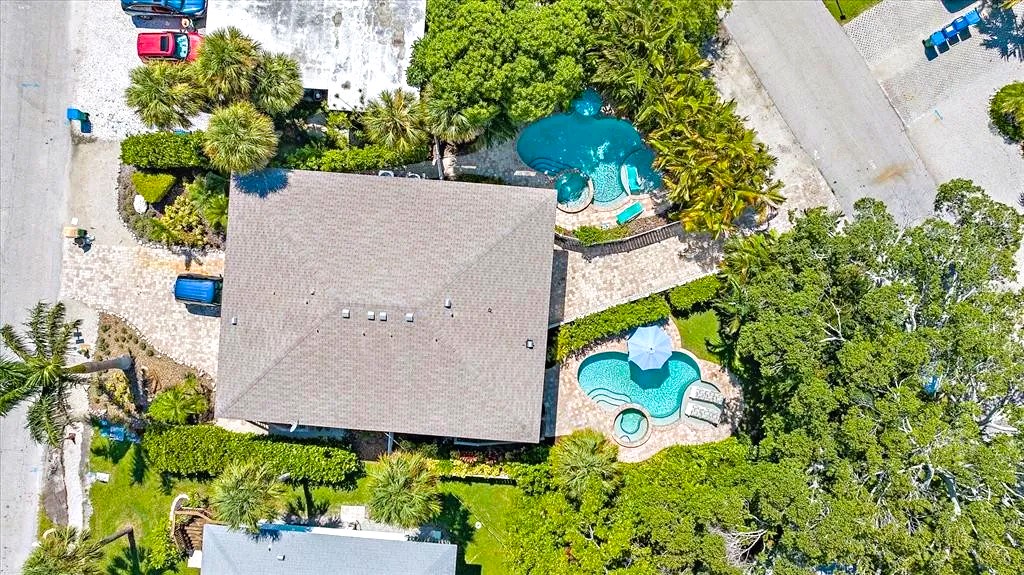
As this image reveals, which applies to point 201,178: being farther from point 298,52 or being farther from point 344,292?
point 344,292

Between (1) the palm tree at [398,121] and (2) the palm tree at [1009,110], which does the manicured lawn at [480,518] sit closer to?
(1) the palm tree at [398,121]

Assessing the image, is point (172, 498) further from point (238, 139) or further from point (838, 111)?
point (838, 111)

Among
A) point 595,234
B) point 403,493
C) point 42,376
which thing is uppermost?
point 595,234

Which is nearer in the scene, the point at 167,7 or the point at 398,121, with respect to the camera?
the point at 398,121

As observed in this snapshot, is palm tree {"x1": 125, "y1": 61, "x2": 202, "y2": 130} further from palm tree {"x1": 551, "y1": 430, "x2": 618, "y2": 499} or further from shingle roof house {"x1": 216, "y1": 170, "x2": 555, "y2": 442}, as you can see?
palm tree {"x1": 551, "y1": 430, "x2": 618, "y2": 499}

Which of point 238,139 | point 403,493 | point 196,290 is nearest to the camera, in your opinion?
point 238,139

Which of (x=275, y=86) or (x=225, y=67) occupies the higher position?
(x=225, y=67)

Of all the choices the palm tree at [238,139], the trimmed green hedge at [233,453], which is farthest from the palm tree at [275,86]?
the trimmed green hedge at [233,453]

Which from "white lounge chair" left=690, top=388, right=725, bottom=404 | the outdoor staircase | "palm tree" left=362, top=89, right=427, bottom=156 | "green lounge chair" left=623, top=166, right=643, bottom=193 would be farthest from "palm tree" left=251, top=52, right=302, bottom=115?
"white lounge chair" left=690, top=388, right=725, bottom=404

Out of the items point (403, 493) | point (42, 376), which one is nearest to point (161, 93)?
point (42, 376)

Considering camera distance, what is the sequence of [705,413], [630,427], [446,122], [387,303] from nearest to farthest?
1. [446,122]
2. [387,303]
3. [705,413]
4. [630,427]
